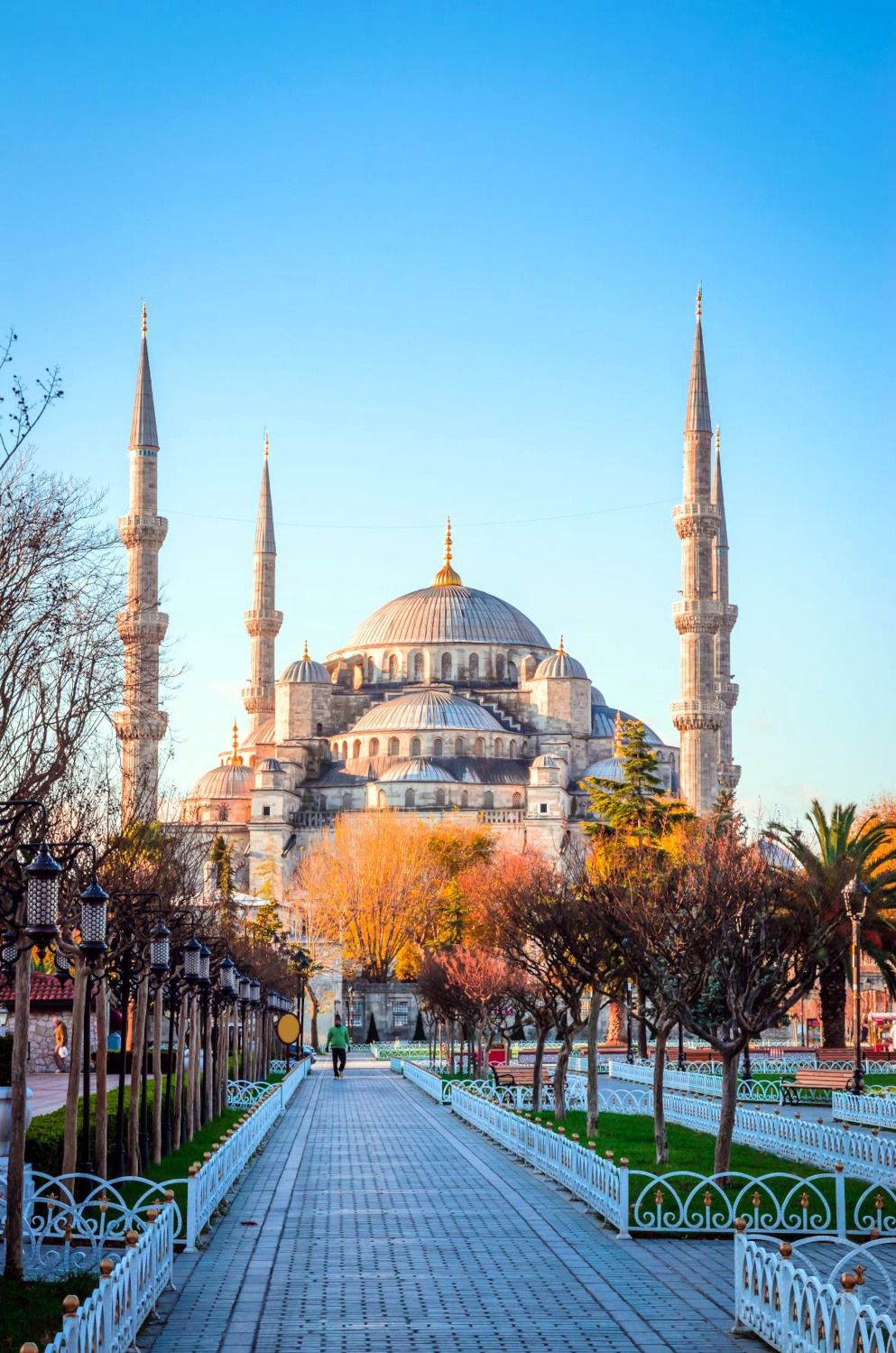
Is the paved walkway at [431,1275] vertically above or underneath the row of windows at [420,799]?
underneath

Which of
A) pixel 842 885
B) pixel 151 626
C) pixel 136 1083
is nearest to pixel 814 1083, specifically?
pixel 842 885

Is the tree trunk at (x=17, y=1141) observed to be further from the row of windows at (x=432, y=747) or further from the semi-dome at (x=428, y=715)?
the semi-dome at (x=428, y=715)

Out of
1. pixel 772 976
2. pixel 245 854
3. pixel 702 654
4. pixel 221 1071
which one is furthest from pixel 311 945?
pixel 772 976

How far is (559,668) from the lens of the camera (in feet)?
288

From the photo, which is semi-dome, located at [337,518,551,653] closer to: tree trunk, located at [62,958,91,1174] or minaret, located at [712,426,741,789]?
minaret, located at [712,426,741,789]

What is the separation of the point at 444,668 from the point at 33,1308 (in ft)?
279

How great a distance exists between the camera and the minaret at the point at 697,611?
6278cm

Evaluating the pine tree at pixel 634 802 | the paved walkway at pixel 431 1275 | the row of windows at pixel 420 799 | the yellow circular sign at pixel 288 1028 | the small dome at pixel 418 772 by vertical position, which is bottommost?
the yellow circular sign at pixel 288 1028

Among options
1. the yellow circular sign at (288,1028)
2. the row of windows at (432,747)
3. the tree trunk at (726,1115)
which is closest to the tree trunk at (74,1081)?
the tree trunk at (726,1115)

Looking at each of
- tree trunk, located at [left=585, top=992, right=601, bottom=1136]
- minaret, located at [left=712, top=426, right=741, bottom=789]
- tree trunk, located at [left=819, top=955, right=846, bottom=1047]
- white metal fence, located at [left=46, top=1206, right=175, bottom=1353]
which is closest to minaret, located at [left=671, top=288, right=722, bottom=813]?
minaret, located at [left=712, top=426, right=741, bottom=789]

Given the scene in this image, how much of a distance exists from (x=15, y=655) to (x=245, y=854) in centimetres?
6561

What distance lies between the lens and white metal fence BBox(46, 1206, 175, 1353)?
6770 millimetres

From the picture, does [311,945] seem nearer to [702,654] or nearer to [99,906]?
[702,654]

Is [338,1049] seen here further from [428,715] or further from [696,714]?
[428,715]
